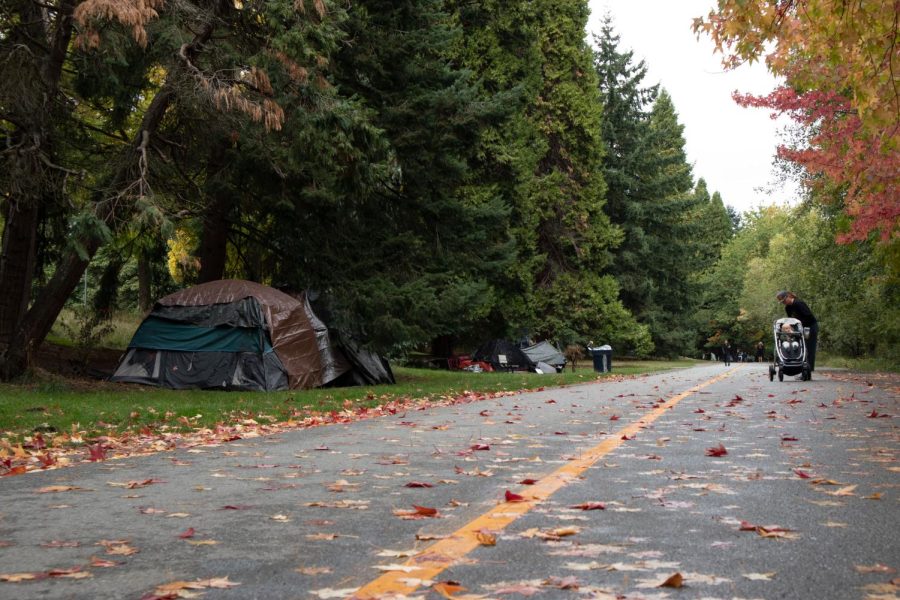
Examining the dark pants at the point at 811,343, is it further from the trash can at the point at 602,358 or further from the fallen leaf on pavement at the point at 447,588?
the fallen leaf on pavement at the point at 447,588

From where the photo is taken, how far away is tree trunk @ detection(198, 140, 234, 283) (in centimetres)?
1956

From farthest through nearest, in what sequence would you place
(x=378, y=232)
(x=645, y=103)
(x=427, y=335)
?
(x=645, y=103), (x=378, y=232), (x=427, y=335)

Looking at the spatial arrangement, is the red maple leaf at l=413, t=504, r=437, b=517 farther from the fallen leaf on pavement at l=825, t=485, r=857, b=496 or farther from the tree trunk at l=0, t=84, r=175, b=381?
the tree trunk at l=0, t=84, r=175, b=381

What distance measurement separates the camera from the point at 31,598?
11.5 feet

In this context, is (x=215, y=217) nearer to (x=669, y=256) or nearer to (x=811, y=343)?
(x=811, y=343)

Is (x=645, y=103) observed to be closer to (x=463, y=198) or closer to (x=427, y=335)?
(x=463, y=198)

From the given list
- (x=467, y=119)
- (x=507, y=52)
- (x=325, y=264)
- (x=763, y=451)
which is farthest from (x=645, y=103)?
(x=763, y=451)

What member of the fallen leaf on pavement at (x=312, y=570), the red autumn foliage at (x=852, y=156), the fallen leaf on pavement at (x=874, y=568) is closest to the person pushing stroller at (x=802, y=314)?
the red autumn foliage at (x=852, y=156)

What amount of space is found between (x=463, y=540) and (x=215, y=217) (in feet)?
59.5

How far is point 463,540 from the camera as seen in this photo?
4406 millimetres

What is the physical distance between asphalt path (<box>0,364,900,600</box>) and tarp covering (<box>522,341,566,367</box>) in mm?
26035

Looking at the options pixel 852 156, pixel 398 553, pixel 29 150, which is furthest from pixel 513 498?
pixel 29 150

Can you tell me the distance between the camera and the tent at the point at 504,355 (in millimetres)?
33469

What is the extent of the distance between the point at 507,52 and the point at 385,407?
74.2 ft
